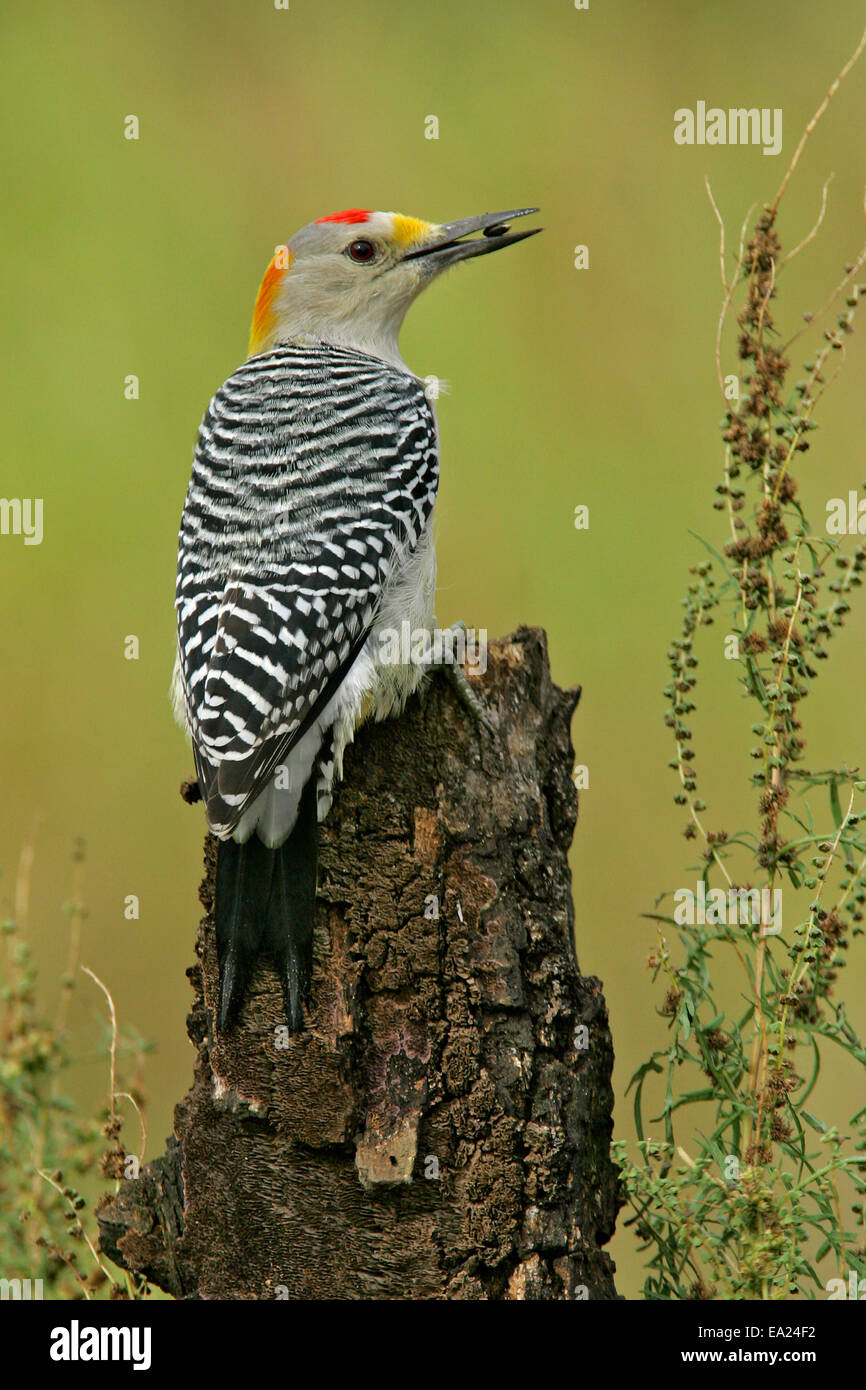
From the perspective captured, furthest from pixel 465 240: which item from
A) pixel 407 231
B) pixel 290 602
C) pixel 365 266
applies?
pixel 290 602

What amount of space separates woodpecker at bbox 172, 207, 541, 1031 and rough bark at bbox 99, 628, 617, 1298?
10cm

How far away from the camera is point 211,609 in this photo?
398 centimetres

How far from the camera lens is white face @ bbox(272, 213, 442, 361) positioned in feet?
17.5

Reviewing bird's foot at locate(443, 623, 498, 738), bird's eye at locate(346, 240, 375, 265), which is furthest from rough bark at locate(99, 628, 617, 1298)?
bird's eye at locate(346, 240, 375, 265)

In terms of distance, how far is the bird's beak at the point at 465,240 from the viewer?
535 cm

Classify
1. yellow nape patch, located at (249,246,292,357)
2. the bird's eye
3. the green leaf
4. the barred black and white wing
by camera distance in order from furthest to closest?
yellow nape patch, located at (249,246,292,357)
the bird's eye
the barred black and white wing
the green leaf

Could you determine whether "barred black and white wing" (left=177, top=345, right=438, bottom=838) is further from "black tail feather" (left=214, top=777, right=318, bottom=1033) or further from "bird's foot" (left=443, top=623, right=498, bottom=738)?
"bird's foot" (left=443, top=623, right=498, bottom=738)

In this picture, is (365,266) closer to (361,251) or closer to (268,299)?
(361,251)

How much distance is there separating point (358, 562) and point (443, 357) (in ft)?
14.7

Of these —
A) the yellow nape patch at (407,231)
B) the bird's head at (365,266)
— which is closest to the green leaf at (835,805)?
the bird's head at (365,266)

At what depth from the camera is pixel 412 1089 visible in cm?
343

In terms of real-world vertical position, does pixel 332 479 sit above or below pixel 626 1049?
above
